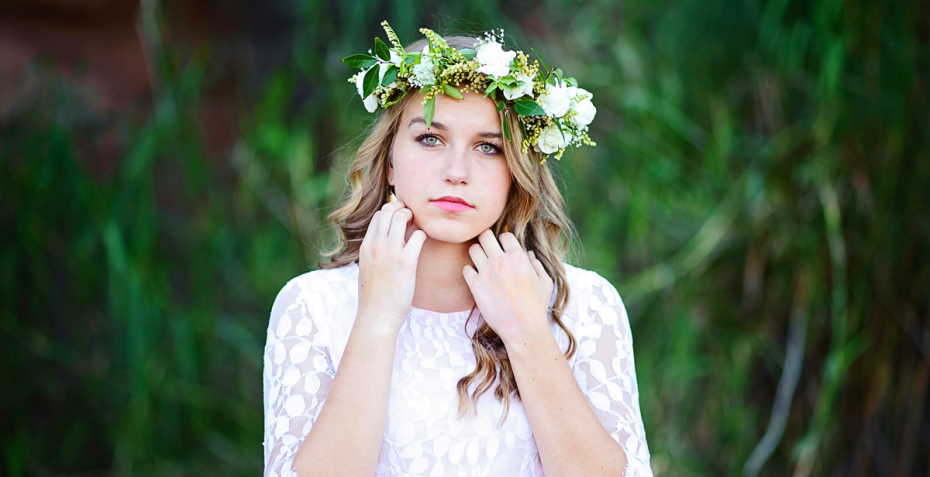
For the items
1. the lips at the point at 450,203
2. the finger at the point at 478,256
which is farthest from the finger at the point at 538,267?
the lips at the point at 450,203

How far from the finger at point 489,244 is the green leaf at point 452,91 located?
1.01 ft

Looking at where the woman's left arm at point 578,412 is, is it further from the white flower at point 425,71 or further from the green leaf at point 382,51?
the green leaf at point 382,51

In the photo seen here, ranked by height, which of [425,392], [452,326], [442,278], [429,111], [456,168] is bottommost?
[425,392]

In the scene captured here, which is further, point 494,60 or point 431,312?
point 431,312

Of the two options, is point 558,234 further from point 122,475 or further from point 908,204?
point 122,475

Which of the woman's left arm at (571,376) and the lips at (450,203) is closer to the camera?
the woman's left arm at (571,376)

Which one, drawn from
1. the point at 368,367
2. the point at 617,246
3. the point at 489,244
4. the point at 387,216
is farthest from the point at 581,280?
the point at 617,246

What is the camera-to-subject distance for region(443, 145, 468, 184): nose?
206cm

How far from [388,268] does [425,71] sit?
0.42 metres

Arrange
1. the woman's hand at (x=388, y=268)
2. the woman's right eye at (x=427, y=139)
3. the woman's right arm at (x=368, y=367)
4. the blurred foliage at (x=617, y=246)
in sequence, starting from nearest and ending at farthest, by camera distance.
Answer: the woman's right arm at (x=368, y=367)
the woman's hand at (x=388, y=268)
the woman's right eye at (x=427, y=139)
the blurred foliage at (x=617, y=246)

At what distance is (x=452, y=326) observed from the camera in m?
2.24

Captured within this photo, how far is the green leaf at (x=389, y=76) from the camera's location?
217cm

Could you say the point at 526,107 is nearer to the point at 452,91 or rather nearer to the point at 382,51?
the point at 452,91

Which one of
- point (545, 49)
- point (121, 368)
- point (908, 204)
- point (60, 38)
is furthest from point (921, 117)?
point (60, 38)
